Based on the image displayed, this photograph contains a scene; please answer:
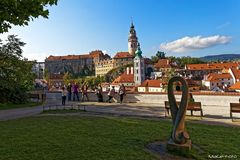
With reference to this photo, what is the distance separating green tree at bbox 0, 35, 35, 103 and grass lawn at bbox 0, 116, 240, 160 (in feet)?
48.6

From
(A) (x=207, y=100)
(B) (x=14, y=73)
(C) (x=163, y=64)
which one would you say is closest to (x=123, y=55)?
(C) (x=163, y=64)

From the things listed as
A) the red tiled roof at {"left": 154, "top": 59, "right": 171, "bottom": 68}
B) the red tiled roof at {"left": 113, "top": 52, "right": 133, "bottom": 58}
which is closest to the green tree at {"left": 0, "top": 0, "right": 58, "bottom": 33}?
the red tiled roof at {"left": 154, "top": 59, "right": 171, "bottom": 68}

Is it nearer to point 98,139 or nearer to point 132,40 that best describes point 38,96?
point 98,139

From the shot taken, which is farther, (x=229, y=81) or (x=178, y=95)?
(x=229, y=81)

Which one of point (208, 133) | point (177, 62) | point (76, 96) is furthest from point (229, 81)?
point (208, 133)

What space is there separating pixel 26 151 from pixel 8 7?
5.02 m

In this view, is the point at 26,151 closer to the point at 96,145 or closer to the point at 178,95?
the point at 96,145

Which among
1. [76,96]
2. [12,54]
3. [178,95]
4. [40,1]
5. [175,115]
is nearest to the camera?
[175,115]

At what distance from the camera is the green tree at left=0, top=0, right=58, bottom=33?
415 inches

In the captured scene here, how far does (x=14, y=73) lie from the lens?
29641 mm

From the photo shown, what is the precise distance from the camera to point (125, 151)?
28.3 ft

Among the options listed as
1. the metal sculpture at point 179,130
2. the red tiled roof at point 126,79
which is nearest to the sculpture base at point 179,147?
the metal sculpture at point 179,130

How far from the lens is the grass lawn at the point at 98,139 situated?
27.5 feet

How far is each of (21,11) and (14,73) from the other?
2003 centimetres
